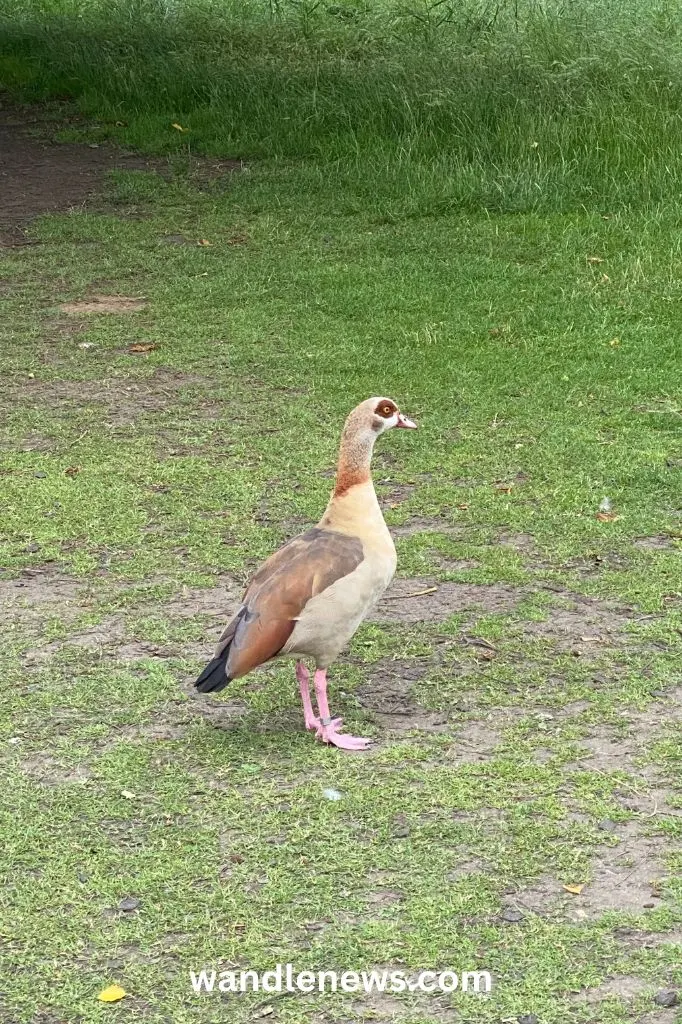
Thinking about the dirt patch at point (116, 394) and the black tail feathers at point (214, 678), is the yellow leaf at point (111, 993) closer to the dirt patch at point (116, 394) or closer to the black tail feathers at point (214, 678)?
the black tail feathers at point (214, 678)

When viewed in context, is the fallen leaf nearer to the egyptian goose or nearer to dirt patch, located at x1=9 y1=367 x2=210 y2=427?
dirt patch, located at x1=9 y1=367 x2=210 y2=427

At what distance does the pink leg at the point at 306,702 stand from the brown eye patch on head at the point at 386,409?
884 mm

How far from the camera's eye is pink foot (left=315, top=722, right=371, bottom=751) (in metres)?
4.20

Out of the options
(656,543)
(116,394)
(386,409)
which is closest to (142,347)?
(116,394)

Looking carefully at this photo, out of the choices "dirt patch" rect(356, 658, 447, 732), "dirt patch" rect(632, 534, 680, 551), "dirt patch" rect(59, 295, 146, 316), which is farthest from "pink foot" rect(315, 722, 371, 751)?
"dirt patch" rect(59, 295, 146, 316)

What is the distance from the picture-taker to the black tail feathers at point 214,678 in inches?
157

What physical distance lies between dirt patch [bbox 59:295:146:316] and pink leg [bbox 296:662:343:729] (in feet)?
17.0

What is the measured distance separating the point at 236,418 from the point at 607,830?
3927 millimetres

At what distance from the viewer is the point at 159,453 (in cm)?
677

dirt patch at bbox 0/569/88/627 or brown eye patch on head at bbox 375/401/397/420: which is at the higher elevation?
brown eye patch on head at bbox 375/401/397/420

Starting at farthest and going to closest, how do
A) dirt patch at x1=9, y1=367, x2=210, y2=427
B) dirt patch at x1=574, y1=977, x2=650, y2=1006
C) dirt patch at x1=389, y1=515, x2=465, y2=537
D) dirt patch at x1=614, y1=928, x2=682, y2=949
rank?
dirt patch at x1=9, y1=367, x2=210, y2=427 < dirt patch at x1=389, y1=515, x2=465, y2=537 < dirt patch at x1=614, y1=928, x2=682, y2=949 < dirt patch at x1=574, y1=977, x2=650, y2=1006

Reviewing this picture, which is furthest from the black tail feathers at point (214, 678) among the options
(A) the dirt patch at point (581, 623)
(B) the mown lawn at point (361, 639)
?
(A) the dirt patch at point (581, 623)

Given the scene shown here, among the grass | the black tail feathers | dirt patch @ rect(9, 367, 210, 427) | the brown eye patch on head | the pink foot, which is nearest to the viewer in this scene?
the grass

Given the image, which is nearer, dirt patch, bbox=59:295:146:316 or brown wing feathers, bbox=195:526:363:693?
brown wing feathers, bbox=195:526:363:693
